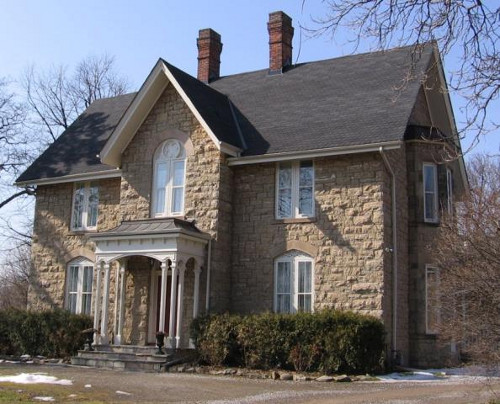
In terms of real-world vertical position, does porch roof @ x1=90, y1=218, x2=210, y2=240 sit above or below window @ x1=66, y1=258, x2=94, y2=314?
above

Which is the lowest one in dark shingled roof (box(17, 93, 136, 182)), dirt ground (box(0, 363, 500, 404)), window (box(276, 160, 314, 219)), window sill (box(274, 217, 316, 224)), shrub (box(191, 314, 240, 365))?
dirt ground (box(0, 363, 500, 404))

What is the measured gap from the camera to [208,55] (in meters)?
27.0

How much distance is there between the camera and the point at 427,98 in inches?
882

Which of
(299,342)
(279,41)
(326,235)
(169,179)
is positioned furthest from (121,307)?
(279,41)

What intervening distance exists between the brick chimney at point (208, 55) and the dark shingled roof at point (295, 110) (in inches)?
34.6

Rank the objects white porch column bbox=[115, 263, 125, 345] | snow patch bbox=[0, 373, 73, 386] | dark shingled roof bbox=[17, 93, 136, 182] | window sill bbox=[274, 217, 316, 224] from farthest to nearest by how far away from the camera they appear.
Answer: dark shingled roof bbox=[17, 93, 136, 182] < white porch column bbox=[115, 263, 125, 345] < window sill bbox=[274, 217, 316, 224] < snow patch bbox=[0, 373, 73, 386]

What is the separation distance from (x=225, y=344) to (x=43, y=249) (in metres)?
9.41

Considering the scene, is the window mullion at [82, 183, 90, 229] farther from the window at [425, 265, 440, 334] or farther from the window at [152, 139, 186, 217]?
the window at [425, 265, 440, 334]

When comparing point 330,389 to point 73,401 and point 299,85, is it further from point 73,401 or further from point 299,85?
point 299,85

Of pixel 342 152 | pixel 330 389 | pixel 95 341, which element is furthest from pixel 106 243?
pixel 330 389

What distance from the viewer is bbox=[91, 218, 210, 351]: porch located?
61.1 ft

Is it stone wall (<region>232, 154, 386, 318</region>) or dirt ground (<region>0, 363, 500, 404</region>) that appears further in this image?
stone wall (<region>232, 154, 386, 318</region>)

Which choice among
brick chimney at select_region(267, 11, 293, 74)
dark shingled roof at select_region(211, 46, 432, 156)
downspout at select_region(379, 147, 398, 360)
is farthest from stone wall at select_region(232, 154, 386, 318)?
brick chimney at select_region(267, 11, 293, 74)

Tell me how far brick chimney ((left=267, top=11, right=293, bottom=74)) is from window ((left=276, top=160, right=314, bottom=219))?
6.14 meters
